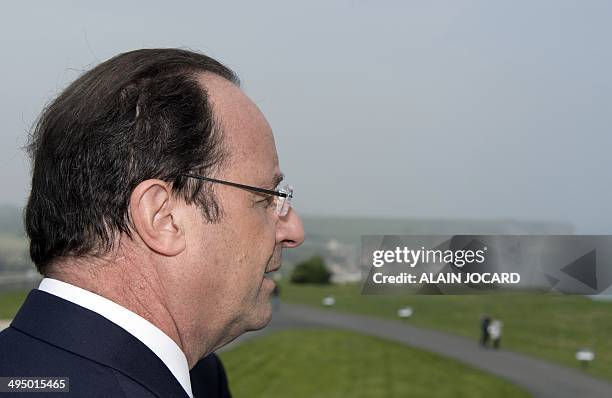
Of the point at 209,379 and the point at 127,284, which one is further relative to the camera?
the point at 209,379

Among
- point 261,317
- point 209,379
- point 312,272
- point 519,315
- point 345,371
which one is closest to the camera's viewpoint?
point 261,317

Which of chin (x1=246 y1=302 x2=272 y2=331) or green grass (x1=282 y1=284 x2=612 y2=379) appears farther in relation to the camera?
green grass (x1=282 y1=284 x2=612 y2=379)

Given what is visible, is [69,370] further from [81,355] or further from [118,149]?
[118,149]

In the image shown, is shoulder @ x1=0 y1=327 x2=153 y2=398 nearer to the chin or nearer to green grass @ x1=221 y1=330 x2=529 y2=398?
the chin

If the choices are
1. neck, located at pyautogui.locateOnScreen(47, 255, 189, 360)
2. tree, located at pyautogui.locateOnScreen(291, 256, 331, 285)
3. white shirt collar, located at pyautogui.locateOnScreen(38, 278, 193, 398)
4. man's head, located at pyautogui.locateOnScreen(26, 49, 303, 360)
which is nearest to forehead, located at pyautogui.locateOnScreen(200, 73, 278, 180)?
man's head, located at pyautogui.locateOnScreen(26, 49, 303, 360)

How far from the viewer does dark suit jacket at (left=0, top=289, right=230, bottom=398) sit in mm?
2047

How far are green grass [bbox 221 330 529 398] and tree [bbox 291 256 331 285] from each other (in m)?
25.3

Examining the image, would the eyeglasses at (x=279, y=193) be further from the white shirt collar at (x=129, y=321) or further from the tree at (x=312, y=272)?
the tree at (x=312, y=272)

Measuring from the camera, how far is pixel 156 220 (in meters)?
2.21

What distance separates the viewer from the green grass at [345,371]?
125 ft

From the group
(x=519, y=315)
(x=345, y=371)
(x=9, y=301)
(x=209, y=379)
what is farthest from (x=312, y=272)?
→ (x=209, y=379)

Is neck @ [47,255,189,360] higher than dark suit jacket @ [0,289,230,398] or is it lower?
higher

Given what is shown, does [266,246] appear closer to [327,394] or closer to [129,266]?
[129,266]

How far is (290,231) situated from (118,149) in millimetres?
633
